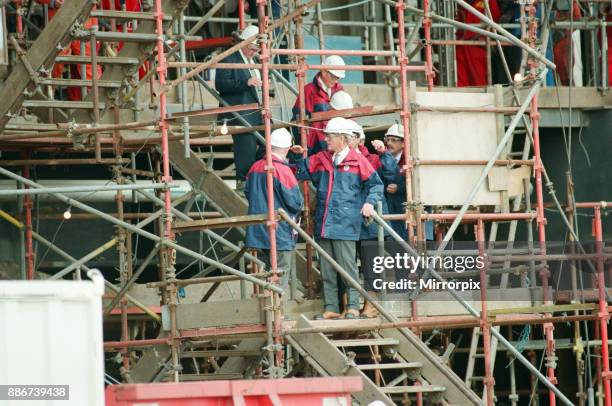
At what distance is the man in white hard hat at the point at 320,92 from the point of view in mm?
19141

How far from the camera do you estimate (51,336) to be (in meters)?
13.9

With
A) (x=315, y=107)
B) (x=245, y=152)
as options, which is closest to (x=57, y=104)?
(x=245, y=152)

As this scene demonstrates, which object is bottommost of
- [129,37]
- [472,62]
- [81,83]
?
[81,83]

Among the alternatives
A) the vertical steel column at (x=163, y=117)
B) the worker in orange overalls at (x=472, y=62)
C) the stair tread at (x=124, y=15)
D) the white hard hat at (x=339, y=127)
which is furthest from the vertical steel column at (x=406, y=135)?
the worker in orange overalls at (x=472, y=62)

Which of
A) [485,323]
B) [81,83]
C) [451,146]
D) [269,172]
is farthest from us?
[81,83]

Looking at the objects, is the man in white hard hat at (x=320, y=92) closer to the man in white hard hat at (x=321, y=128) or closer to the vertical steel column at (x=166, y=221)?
the man in white hard hat at (x=321, y=128)

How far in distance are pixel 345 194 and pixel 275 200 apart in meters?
0.72

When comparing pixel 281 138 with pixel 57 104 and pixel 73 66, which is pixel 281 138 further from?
pixel 73 66

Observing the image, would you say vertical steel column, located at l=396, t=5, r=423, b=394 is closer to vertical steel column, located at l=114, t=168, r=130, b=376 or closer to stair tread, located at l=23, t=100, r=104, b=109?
stair tread, located at l=23, t=100, r=104, b=109

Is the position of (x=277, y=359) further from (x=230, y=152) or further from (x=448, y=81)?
(x=448, y=81)

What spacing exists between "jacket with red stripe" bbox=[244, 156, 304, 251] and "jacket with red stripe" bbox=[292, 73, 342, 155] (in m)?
1.15

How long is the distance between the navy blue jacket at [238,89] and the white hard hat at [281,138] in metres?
1.03

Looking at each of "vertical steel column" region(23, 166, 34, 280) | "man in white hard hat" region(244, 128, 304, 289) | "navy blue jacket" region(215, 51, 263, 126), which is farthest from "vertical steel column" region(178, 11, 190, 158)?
"vertical steel column" region(23, 166, 34, 280)

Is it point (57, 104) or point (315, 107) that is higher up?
point (57, 104)
